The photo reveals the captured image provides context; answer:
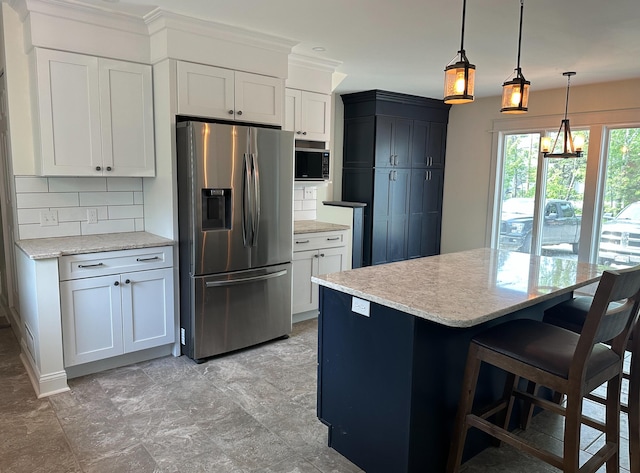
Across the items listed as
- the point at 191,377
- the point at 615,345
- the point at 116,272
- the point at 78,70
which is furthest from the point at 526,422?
the point at 78,70

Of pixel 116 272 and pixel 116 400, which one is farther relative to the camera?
pixel 116 272

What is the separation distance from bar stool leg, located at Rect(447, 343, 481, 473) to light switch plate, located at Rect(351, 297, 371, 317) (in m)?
0.48

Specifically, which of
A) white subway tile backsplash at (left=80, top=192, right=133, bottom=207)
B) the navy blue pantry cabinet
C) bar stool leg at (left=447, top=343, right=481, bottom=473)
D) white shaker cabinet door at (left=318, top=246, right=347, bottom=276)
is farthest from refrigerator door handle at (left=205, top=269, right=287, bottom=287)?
the navy blue pantry cabinet

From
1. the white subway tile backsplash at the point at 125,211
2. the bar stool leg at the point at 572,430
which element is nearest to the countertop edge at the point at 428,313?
the bar stool leg at the point at 572,430

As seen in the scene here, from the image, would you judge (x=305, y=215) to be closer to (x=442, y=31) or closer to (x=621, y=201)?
(x=442, y=31)

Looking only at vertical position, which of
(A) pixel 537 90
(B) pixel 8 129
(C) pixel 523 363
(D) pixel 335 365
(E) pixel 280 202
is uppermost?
(A) pixel 537 90

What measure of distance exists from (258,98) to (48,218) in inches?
71.0

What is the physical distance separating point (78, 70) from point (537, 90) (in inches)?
194

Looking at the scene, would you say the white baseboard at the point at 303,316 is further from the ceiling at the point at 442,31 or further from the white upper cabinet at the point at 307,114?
the ceiling at the point at 442,31

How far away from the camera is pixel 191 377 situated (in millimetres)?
3119

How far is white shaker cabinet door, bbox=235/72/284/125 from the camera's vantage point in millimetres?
3508

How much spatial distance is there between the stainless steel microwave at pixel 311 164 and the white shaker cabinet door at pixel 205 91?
3.25 feet

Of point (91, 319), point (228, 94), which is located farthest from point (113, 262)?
point (228, 94)

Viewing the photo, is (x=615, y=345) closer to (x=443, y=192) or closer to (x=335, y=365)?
(x=335, y=365)
